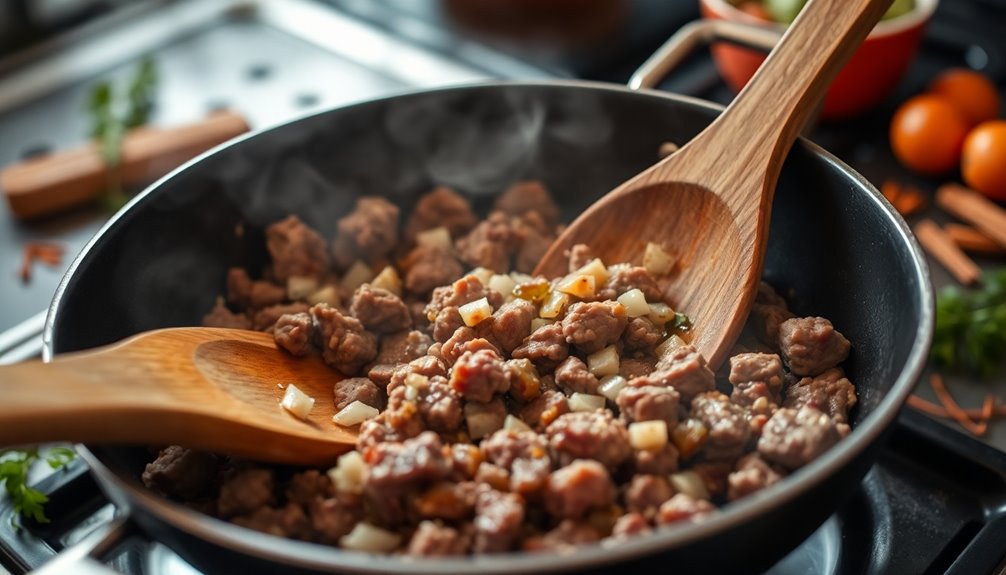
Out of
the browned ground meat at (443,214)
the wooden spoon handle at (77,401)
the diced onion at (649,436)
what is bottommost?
the diced onion at (649,436)

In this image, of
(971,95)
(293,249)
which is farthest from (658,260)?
(971,95)

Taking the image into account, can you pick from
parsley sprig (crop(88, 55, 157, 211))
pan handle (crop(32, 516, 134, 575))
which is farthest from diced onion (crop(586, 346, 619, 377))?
parsley sprig (crop(88, 55, 157, 211))

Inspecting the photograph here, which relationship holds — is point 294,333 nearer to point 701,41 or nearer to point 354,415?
point 354,415

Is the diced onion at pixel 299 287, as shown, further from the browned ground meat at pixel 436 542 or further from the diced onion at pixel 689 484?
the diced onion at pixel 689 484

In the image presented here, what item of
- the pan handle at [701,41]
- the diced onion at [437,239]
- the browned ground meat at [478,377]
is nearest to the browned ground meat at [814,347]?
the browned ground meat at [478,377]

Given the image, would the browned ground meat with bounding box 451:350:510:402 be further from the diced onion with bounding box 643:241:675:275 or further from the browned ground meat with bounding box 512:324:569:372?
the diced onion with bounding box 643:241:675:275
